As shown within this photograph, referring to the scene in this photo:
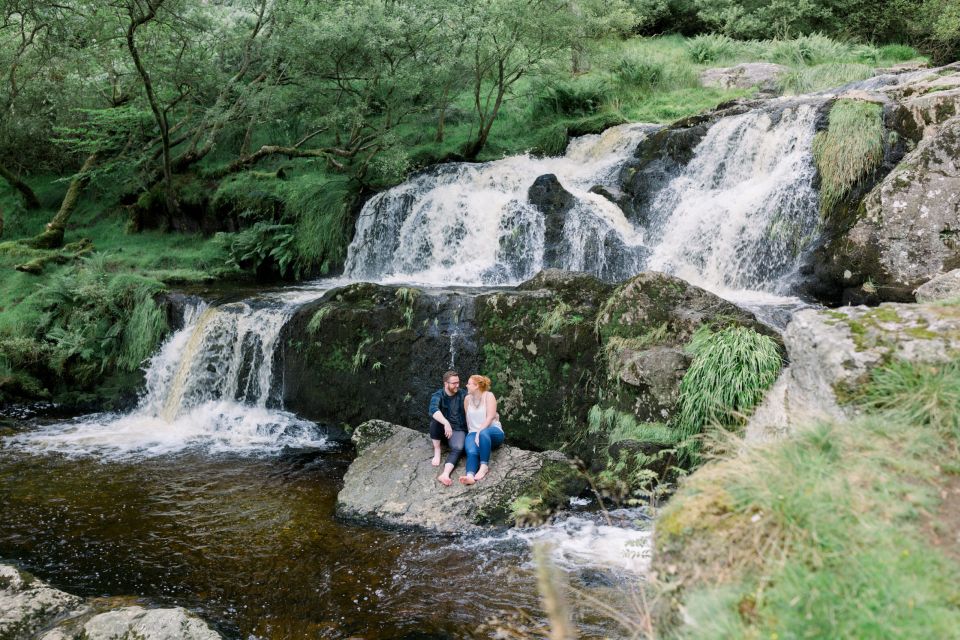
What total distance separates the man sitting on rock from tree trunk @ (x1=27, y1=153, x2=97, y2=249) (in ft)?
40.5

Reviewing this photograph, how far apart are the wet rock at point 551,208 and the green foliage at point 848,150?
3.86m

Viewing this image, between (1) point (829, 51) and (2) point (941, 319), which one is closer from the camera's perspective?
(2) point (941, 319)

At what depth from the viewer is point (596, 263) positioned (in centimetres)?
1042

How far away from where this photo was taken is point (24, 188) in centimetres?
1648

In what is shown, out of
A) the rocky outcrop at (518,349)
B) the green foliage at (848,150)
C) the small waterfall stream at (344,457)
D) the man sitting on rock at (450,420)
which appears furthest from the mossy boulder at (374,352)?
the green foliage at (848,150)

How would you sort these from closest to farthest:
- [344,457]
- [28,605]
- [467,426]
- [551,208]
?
[28,605], [467,426], [344,457], [551,208]

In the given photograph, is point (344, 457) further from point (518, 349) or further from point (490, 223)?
point (490, 223)

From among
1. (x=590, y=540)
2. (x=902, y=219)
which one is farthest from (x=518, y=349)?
(x=902, y=219)

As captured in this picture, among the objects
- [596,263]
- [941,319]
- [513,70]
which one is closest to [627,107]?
[513,70]

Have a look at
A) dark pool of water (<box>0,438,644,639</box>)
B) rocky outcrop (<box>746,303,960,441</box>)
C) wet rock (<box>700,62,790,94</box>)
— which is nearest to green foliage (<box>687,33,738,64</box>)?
wet rock (<box>700,62,790,94</box>)

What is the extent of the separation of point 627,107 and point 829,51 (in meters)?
5.13

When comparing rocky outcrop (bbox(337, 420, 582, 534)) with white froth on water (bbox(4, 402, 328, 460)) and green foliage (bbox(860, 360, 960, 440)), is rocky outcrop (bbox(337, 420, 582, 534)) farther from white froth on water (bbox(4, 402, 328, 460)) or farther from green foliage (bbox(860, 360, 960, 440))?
green foliage (bbox(860, 360, 960, 440))

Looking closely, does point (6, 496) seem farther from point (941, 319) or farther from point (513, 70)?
point (513, 70)

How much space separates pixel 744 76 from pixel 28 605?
16.8 meters
